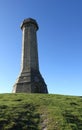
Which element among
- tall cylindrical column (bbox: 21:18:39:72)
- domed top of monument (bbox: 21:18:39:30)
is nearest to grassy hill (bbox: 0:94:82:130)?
tall cylindrical column (bbox: 21:18:39:72)

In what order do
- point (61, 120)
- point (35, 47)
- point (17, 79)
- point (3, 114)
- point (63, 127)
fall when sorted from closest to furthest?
point (63, 127) → point (61, 120) → point (3, 114) → point (17, 79) → point (35, 47)

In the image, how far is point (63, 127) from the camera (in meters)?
15.6

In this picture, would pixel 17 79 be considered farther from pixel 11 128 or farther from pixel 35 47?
pixel 11 128

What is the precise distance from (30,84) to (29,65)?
436cm

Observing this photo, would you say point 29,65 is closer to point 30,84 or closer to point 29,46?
point 29,46

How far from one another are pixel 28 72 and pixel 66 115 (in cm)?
2251

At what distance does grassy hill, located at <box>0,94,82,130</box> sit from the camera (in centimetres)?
1594

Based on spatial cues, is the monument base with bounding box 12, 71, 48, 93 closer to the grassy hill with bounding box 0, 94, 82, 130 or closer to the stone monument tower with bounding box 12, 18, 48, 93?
the stone monument tower with bounding box 12, 18, 48, 93

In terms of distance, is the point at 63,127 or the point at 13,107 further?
the point at 13,107

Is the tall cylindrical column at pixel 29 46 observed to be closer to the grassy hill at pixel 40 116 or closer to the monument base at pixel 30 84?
the monument base at pixel 30 84

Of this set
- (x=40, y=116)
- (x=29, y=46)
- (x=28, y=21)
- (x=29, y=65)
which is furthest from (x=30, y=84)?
(x=40, y=116)

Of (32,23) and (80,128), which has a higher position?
(32,23)

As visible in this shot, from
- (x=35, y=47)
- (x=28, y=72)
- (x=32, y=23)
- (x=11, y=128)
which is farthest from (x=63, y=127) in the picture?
(x=32, y=23)

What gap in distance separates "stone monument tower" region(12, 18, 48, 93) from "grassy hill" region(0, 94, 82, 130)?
16.6 metres
